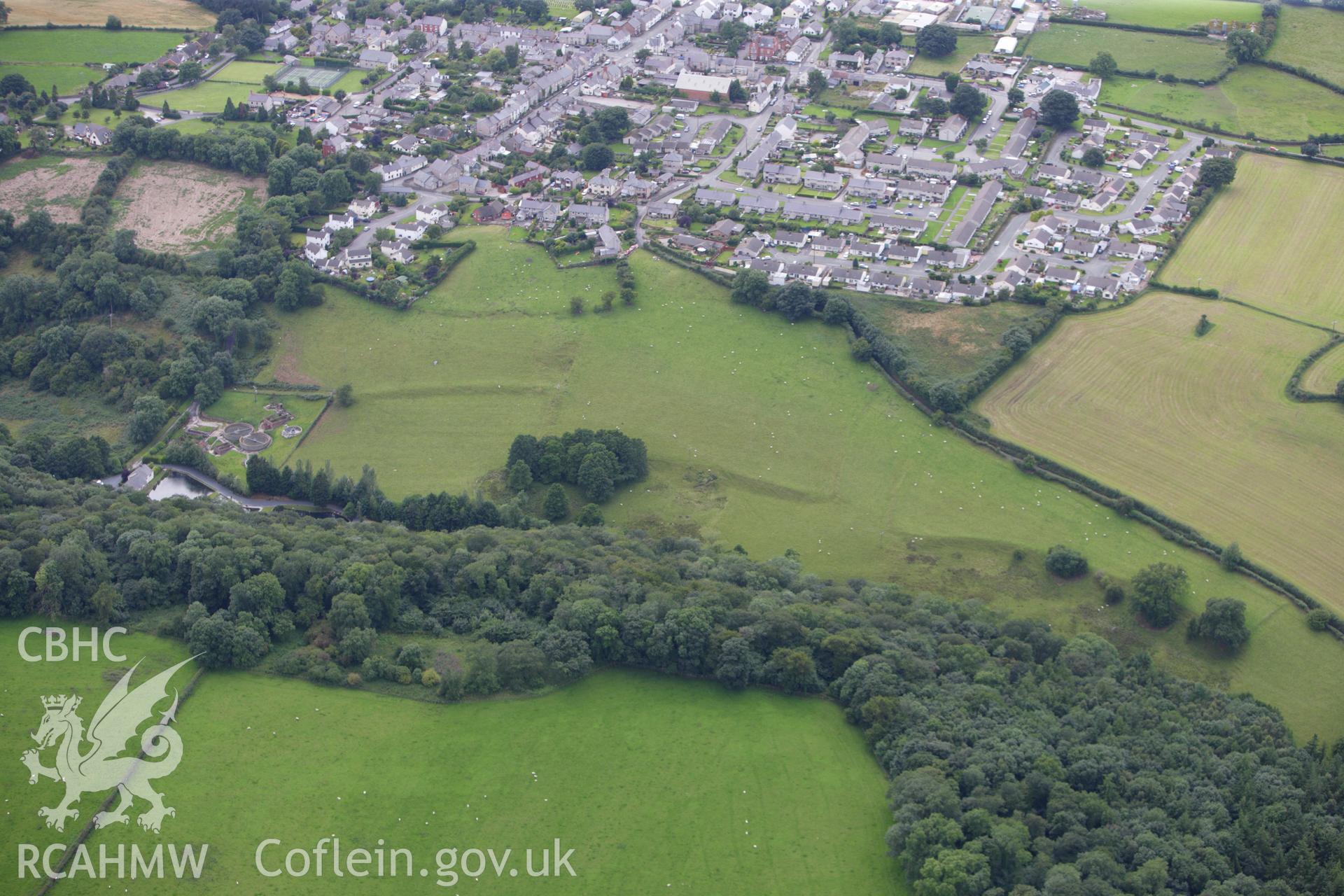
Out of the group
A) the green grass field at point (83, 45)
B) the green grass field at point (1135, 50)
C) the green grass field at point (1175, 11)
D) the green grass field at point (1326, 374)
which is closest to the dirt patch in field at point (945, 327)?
the green grass field at point (1326, 374)

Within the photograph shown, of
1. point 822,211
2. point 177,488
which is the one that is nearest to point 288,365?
point 177,488

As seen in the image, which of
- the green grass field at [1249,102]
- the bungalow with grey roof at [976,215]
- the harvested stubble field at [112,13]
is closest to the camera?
the bungalow with grey roof at [976,215]

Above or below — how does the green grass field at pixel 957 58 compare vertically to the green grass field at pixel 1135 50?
below

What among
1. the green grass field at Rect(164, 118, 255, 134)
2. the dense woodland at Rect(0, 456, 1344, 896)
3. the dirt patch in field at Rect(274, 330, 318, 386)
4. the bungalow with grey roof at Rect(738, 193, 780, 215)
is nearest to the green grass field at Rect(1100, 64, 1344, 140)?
the bungalow with grey roof at Rect(738, 193, 780, 215)

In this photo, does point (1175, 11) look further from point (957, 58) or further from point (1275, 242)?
point (1275, 242)

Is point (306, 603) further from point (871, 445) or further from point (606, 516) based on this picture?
point (871, 445)

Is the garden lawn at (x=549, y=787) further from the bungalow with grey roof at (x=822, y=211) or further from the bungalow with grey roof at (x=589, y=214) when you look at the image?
the bungalow with grey roof at (x=822, y=211)
